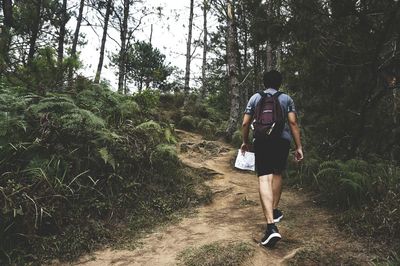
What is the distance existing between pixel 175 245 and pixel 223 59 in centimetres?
2076

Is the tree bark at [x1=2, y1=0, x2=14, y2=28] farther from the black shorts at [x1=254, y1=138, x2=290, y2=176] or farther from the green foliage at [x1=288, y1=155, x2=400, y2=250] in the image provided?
the green foliage at [x1=288, y1=155, x2=400, y2=250]

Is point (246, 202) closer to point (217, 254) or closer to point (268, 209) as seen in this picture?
point (268, 209)

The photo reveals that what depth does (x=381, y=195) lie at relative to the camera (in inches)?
198

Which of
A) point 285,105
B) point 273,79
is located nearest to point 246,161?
point 285,105

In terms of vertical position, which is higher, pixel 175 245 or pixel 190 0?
pixel 190 0

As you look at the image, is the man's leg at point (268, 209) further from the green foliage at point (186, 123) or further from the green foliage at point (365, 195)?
the green foliage at point (186, 123)

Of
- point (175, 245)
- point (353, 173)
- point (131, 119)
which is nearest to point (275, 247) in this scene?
point (175, 245)

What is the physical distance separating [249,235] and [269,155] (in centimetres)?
107

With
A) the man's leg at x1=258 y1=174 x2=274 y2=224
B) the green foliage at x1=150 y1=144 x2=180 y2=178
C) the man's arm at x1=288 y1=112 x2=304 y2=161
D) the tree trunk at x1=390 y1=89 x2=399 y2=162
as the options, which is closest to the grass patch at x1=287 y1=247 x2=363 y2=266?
the man's leg at x1=258 y1=174 x2=274 y2=224

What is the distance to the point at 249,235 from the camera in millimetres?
4707

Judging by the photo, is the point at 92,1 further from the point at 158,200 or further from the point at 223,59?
the point at 158,200

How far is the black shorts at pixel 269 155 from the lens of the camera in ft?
14.8

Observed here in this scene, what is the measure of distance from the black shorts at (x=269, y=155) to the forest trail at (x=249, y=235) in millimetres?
869

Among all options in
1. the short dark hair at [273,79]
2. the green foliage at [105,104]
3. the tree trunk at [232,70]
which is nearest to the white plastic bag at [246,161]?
the short dark hair at [273,79]
